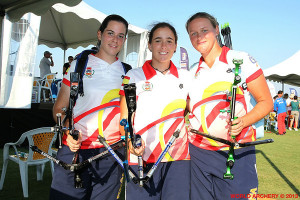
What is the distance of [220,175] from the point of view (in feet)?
7.66

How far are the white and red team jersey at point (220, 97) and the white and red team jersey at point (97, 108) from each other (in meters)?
0.73

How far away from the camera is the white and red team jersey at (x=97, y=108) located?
2.45 metres

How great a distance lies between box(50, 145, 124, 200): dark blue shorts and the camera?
2.33 m

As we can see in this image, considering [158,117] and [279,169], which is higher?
[158,117]

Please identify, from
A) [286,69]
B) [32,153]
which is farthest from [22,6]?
[286,69]

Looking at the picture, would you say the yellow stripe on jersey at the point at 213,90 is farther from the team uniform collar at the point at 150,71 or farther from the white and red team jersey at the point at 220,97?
the team uniform collar at the point at 150,71

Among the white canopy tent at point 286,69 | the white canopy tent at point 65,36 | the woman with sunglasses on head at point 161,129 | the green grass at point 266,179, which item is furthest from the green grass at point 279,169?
the white canopy tent at point 286,69

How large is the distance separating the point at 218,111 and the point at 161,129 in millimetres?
511

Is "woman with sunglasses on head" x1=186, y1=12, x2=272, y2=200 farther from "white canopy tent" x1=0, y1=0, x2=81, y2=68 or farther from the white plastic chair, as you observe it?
"white canopy tent" x1=0, y1=0, x2=81, y2=68

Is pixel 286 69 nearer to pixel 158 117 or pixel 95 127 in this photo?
pixel 158 117

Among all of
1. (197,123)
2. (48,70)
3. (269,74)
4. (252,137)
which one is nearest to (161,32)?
(197,123)

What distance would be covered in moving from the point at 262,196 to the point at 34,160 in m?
4.30

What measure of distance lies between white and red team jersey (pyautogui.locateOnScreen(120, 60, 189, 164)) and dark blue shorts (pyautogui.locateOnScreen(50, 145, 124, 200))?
0.30 metres

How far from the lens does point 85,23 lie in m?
12.5
